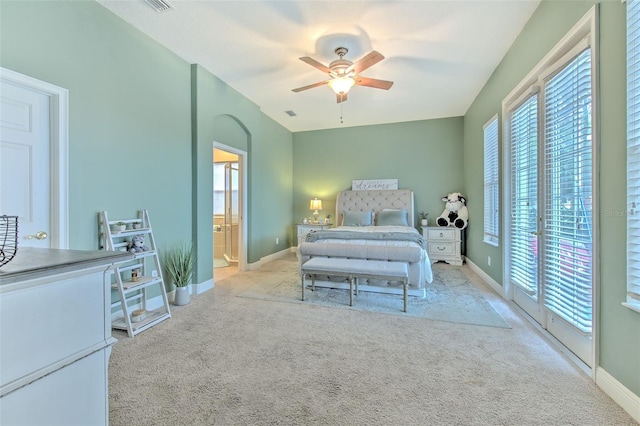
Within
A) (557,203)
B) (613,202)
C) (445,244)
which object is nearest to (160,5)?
(613,202)

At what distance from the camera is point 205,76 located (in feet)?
12.3

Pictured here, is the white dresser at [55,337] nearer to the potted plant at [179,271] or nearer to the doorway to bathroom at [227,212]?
the potted plant at [179,271]

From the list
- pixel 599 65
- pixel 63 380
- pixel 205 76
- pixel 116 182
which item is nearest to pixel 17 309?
pixel 63 380

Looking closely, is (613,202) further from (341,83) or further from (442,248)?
(442,248)

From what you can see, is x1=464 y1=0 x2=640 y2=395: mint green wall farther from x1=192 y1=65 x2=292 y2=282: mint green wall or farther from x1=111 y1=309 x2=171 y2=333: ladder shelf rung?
x1=192 y1=65 x2=292 y2=282: mint green wall

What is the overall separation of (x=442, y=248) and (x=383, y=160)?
2.34 metres

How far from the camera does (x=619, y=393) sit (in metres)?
1.60

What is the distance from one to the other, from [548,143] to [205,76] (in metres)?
4.04

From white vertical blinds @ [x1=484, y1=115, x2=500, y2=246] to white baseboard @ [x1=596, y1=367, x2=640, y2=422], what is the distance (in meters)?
2.16

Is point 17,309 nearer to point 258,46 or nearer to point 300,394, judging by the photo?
point 300,394

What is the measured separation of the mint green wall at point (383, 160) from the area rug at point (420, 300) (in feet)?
8.35

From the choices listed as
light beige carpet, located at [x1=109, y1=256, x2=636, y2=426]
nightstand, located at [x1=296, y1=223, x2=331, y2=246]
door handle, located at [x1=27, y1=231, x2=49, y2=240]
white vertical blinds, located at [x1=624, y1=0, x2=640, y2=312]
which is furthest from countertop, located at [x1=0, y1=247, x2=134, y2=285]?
nightstand, located at [x1=296, y1=223, x2=331, y2=246]

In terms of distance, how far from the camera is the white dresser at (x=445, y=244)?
A: 538 cm

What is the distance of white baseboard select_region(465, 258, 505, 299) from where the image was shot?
349 cm
